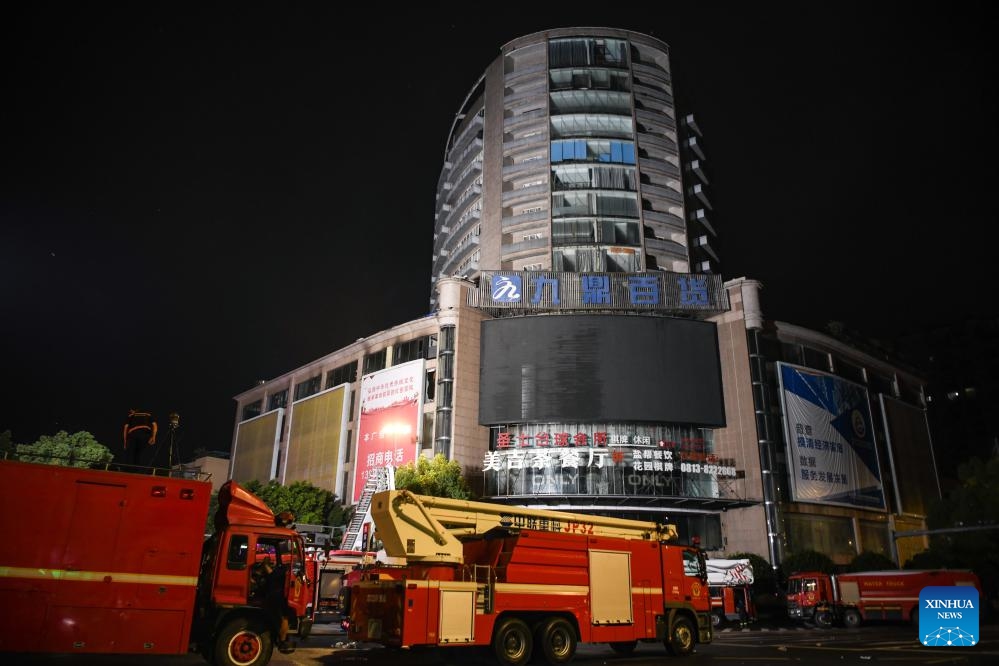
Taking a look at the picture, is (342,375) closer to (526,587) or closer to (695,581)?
(695,581)

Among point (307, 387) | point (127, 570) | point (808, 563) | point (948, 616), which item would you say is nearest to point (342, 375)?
point (307, 387)

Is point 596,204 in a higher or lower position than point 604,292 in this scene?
higher

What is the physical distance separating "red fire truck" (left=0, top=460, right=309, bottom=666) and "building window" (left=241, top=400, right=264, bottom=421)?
75361 mm

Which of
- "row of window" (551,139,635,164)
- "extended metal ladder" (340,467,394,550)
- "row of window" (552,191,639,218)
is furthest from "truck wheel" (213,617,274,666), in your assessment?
"row of window" (551,139,635,164)

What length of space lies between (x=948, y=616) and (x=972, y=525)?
3706 cm

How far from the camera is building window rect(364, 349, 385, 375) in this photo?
220ft

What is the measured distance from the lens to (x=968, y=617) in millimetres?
18750

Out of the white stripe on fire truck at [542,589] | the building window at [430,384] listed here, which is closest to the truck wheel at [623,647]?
A: the white stripe on fire truck at [542,589]

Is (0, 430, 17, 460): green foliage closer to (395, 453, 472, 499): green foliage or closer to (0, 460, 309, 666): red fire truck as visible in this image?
(395, 453, 472, 499): green foliage

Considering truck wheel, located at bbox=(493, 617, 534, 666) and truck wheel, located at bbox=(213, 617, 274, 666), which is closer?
truck wheel, located at bbox=(213, 617, 274, 666)

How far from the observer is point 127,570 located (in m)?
14.0

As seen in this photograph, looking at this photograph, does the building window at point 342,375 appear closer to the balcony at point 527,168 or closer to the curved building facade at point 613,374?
the curved building facade at point 613,374

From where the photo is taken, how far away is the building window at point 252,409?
87.4 metres

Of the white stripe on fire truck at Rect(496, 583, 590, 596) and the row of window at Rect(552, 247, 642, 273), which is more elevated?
the row of window at Rect(552, 247, 642, 273)
